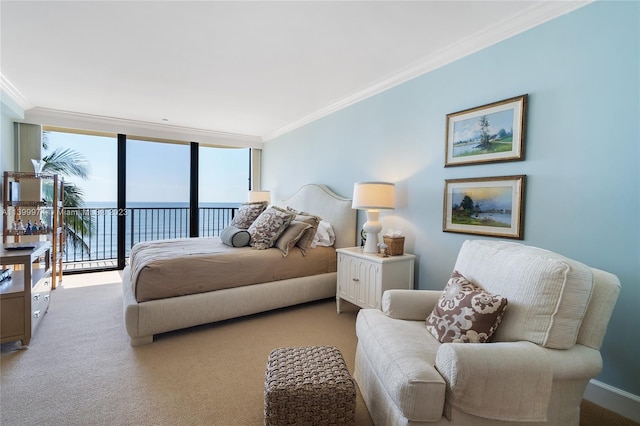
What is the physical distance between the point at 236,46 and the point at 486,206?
2.37 m

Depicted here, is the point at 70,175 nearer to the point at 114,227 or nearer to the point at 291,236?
the point at 114,227

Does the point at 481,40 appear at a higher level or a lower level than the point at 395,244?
higher

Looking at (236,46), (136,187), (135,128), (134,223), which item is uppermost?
(236,46)

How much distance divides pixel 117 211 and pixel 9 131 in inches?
64.5

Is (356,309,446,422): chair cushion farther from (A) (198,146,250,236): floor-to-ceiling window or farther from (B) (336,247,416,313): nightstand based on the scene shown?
(A) (198,146,250,236): floor-to-ceiling window

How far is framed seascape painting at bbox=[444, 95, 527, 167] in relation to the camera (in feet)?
6.97

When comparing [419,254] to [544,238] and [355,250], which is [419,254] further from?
[544,238]

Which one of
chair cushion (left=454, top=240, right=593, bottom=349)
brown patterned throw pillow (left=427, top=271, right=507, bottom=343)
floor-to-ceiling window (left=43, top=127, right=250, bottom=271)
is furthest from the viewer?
floor-to-ceiling window (left=43, top=127, right=250, bottom=271)

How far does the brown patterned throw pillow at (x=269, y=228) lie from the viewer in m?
3.29

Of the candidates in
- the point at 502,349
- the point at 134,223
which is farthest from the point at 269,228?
the point at 134,223

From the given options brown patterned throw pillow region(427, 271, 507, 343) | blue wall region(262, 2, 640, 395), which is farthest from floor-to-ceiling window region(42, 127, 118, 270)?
brown patterned throw pillow region(427, 271, 507, 343)

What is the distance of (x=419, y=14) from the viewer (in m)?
2.05

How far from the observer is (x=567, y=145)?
1.91m

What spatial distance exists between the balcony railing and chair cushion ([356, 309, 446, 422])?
16.0 ft
